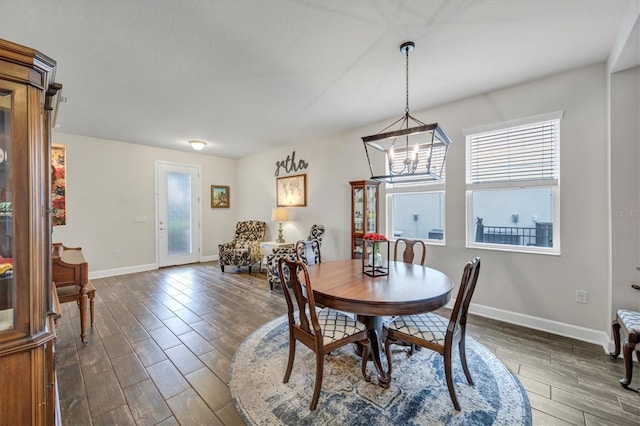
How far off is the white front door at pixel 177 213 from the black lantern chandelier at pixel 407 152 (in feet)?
14.5

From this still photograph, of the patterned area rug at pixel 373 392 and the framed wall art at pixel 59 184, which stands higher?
the framed wall art at pixel 59 184

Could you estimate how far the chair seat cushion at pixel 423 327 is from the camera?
186 centimetres

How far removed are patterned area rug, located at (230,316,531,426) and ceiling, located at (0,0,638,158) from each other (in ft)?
8.83

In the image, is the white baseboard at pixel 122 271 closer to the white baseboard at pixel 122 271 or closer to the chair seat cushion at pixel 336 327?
the white baseboard at pixel 122 271

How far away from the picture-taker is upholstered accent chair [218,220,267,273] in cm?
549

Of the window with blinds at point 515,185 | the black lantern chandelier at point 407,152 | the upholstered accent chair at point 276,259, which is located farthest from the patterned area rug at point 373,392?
the upholstered accent chair at point 276,259

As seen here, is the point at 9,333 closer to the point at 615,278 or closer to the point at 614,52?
the point at 615,278

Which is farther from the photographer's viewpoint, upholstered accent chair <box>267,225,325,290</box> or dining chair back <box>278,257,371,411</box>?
upholstered accent chair <box>267,225,325,290</box>

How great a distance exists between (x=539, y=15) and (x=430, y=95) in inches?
53.5

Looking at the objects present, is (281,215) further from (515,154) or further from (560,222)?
(560,222)

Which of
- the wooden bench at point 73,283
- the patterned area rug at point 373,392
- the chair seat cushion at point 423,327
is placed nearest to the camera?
the patterned area rug at point 373,392

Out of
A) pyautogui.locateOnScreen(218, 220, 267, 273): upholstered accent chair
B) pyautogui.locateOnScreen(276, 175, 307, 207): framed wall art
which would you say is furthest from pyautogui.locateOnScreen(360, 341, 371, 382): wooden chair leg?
pyautogui.locateOnScreen(218, 220, 267, 273): upholstered accent chair

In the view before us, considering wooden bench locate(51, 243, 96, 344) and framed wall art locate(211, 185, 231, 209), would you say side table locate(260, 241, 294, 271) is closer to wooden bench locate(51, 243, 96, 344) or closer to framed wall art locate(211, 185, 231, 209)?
framed wall art locate(211, 185, 231, 209)

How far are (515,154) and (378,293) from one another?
255 cm
